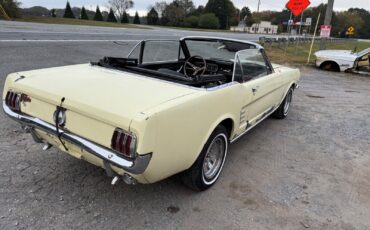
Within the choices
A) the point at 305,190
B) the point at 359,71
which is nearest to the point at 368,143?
the point at 305,190

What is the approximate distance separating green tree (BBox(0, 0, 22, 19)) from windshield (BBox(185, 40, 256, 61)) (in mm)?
25944

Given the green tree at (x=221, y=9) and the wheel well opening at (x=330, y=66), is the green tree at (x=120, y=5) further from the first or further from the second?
the wheel well opening at (x=330, y=66)

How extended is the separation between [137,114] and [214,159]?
1.43m

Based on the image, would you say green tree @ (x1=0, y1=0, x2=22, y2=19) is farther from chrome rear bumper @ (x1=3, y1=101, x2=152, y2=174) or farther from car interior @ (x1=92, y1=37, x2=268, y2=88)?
chrome rear bumper @ (x1=3, y1=101, x2=152, y2=174)

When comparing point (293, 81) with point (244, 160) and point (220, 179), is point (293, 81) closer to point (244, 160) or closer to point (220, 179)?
point (244, 160)

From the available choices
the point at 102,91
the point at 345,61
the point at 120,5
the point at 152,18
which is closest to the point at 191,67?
the point at 102,91

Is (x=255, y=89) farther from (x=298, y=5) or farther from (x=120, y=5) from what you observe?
(x=120, y=5)

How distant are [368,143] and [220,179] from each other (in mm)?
2794

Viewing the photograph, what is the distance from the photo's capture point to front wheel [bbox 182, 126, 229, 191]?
9.70ft

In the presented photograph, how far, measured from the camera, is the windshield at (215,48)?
14.7 ft

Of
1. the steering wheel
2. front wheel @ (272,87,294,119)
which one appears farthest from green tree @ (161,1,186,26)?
the steering wheel

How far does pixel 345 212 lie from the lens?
3.03m

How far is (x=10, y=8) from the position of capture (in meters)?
26.9

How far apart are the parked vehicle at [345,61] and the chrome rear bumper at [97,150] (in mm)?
12183
